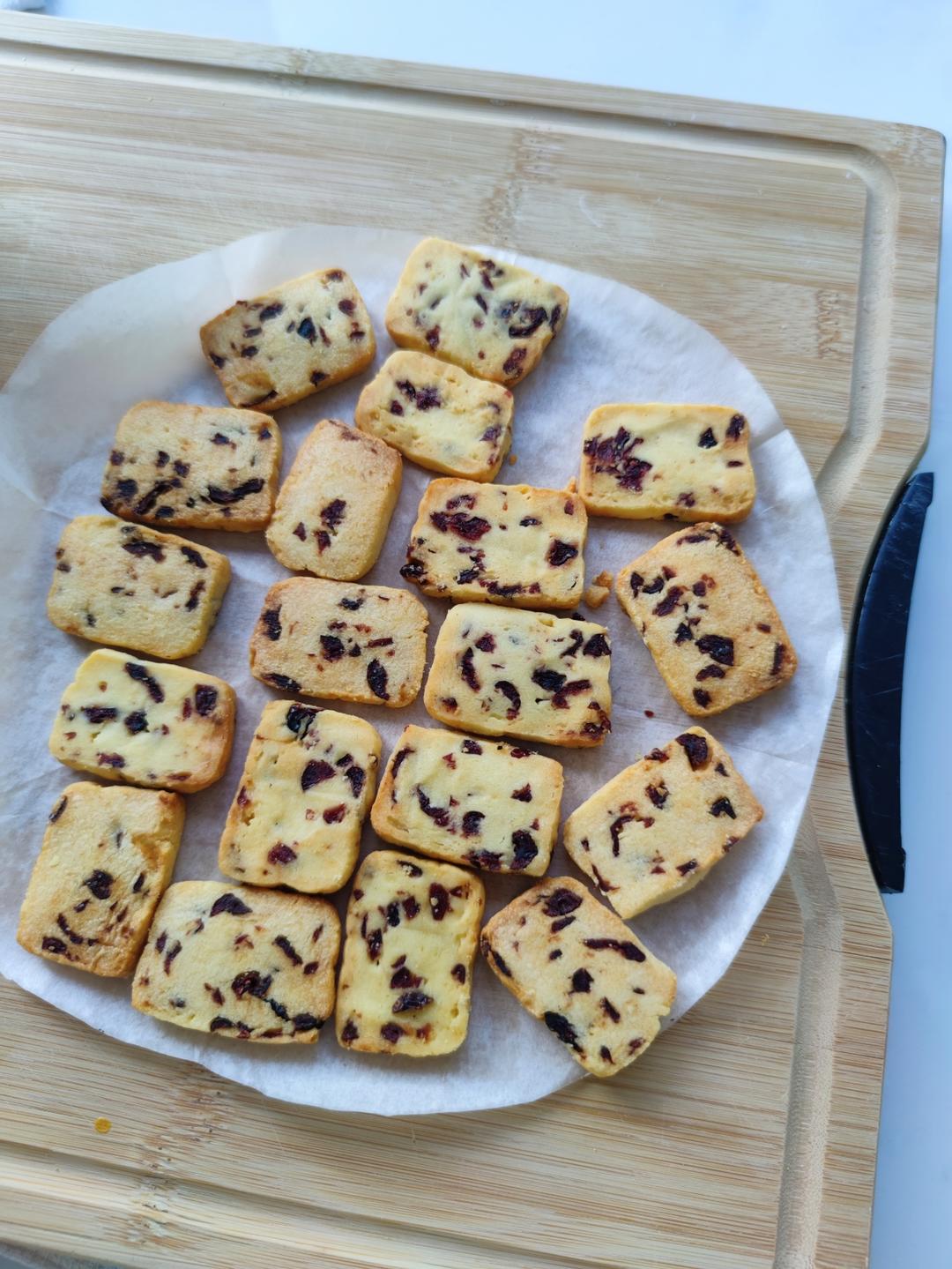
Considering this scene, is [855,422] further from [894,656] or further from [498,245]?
[498,245]

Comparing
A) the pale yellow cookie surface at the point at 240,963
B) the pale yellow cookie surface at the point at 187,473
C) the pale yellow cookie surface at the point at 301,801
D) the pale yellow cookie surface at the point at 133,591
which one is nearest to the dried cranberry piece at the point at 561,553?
the pale yellow cookie surface at the point at 301,801

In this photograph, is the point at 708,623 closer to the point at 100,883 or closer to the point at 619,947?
the point at 619,947

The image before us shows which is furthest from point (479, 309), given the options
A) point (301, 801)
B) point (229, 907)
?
point (229, 907)

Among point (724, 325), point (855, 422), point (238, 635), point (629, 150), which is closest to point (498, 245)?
point (629, 150)

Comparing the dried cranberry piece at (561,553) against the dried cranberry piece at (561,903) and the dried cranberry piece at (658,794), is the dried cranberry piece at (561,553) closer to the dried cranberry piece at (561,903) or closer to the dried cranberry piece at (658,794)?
the dried cranberry piece at (658,794)

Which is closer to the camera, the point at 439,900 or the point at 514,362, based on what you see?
the point at 439,900

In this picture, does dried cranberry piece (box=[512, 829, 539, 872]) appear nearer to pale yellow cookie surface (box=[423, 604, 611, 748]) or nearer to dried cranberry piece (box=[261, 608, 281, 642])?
pale yellow cookie surface (box=[423, 604, 611, 748])

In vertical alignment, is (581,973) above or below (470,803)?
below

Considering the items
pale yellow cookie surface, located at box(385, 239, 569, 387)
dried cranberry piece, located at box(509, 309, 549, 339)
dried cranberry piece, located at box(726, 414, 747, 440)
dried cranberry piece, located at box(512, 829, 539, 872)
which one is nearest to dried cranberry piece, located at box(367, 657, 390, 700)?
dried cranberry piece, located at box(512, 829, 539, 872)
